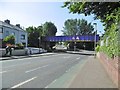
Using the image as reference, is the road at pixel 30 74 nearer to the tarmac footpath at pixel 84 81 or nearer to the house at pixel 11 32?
the tarmac footpath at pixel 84 81

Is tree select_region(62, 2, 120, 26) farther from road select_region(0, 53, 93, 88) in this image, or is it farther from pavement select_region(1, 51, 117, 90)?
road select_region(0, 53, 93, 88)

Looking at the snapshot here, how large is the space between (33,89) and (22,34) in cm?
7936

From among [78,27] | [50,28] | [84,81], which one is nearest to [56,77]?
[84,81]

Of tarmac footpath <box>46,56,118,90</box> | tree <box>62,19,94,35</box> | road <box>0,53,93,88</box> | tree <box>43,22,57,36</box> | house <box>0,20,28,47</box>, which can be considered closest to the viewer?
tarmac footpath <box>46,56,118,90</box>

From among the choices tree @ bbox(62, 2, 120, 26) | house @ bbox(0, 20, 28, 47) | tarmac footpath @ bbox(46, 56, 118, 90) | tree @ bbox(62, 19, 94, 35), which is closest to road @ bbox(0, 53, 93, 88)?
tarmac footpath @ bbox(46, 56, 118, 90)

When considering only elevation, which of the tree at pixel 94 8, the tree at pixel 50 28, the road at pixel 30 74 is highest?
the tree at pixel 50 28

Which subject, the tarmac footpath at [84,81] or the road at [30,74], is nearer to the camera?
the tarmac footpath at [84,81]

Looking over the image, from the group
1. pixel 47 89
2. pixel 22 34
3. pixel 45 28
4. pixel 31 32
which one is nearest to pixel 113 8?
pixel 47 89

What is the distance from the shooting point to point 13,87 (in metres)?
13.4

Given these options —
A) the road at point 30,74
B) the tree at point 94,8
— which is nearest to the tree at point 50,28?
the road at point 30,74

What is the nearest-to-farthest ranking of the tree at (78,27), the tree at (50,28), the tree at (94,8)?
the tree at (94,8) → the tree at (50,28) → the tree at (78,27)

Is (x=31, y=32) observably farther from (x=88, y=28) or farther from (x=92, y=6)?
(x=92, y=6)

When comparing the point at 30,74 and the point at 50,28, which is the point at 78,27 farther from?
the point at 30,74

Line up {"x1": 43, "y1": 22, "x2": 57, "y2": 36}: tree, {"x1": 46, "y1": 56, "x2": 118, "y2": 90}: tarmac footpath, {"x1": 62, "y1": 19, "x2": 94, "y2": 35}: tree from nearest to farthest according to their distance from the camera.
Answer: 1. {"x1": 46, "y1": 56, "x2": 118, "y2": 90}: tarmac footpath
2. {"x1": 43, "y1": 22, "x2": 57, "y2": 36}: tree
3. {"x1": 62, "y1": 19, "x2": 94, "y2": 35}: tree
